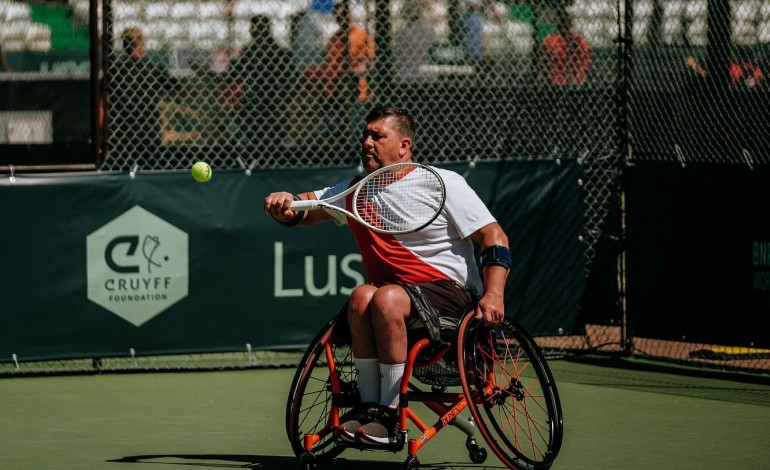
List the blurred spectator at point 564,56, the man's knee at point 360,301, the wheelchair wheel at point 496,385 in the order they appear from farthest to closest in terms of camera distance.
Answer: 1. the blurred spectator at point 564,56
2. the man's knee at point 360,301
3. the wheelchair wheel at point 496,385

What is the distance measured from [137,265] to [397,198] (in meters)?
3.03

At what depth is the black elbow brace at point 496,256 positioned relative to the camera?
504cm

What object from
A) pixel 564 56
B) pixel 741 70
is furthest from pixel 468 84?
pixel 741 70

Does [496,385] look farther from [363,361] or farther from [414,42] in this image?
[414,42]

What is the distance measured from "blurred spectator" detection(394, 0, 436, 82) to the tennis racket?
3.86 metres

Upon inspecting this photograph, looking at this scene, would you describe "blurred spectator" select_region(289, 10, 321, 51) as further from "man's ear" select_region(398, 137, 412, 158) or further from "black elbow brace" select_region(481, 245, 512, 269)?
"black elbow brace" select_region(481, 245, 512, 269)

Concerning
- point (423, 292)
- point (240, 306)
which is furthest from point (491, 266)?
point (240, 306)

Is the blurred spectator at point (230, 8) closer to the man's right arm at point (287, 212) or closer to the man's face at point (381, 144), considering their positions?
the man's right arm at point (287, 212)

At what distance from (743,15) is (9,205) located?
488 cm

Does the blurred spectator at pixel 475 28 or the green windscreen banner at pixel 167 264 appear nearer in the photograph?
the green windscreen banner at pixel 167 264

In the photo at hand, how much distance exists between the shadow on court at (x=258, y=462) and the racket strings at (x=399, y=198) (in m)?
1.02

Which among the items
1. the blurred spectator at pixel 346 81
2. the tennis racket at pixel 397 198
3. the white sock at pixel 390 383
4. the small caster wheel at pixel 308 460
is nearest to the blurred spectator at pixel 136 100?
the blurred spectator at pixel 346 81

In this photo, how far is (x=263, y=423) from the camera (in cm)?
639

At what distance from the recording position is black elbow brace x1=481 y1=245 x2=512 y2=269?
5.04 m
